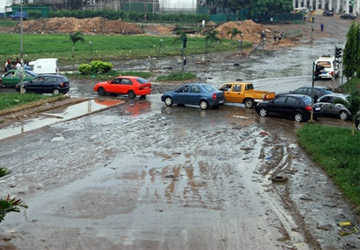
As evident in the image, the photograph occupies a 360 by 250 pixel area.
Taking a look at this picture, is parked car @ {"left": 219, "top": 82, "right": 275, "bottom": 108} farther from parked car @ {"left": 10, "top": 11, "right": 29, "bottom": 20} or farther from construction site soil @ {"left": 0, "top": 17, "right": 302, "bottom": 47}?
parked car @ {"left": 10, "top": 11, "right": 29, "bottom": 20}

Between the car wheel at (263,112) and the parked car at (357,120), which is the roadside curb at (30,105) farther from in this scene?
the parked car at (357,120)

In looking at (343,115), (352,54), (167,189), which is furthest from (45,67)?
(167,189)

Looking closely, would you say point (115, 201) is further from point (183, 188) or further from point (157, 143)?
point (157, 143)

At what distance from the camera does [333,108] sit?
1296 inches

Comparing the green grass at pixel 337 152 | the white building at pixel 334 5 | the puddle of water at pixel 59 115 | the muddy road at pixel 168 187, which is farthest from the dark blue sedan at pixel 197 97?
the white building at pixel 334 5

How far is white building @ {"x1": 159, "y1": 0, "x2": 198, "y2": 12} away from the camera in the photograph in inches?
4845

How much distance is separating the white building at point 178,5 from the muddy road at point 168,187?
93564mm

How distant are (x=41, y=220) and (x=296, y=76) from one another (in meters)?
41.2

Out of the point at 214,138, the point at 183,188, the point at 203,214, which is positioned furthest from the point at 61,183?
the point at 214,138

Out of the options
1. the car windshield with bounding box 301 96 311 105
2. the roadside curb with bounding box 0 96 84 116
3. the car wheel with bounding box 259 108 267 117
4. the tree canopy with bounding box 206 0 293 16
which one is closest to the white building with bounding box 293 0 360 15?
the tree canopy with bounding box 206 0 293 16

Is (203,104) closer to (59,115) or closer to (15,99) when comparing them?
(59,115)

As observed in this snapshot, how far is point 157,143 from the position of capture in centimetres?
2536

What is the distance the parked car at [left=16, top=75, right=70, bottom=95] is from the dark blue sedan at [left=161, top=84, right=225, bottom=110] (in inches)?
285

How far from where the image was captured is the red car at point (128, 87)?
38.0m
